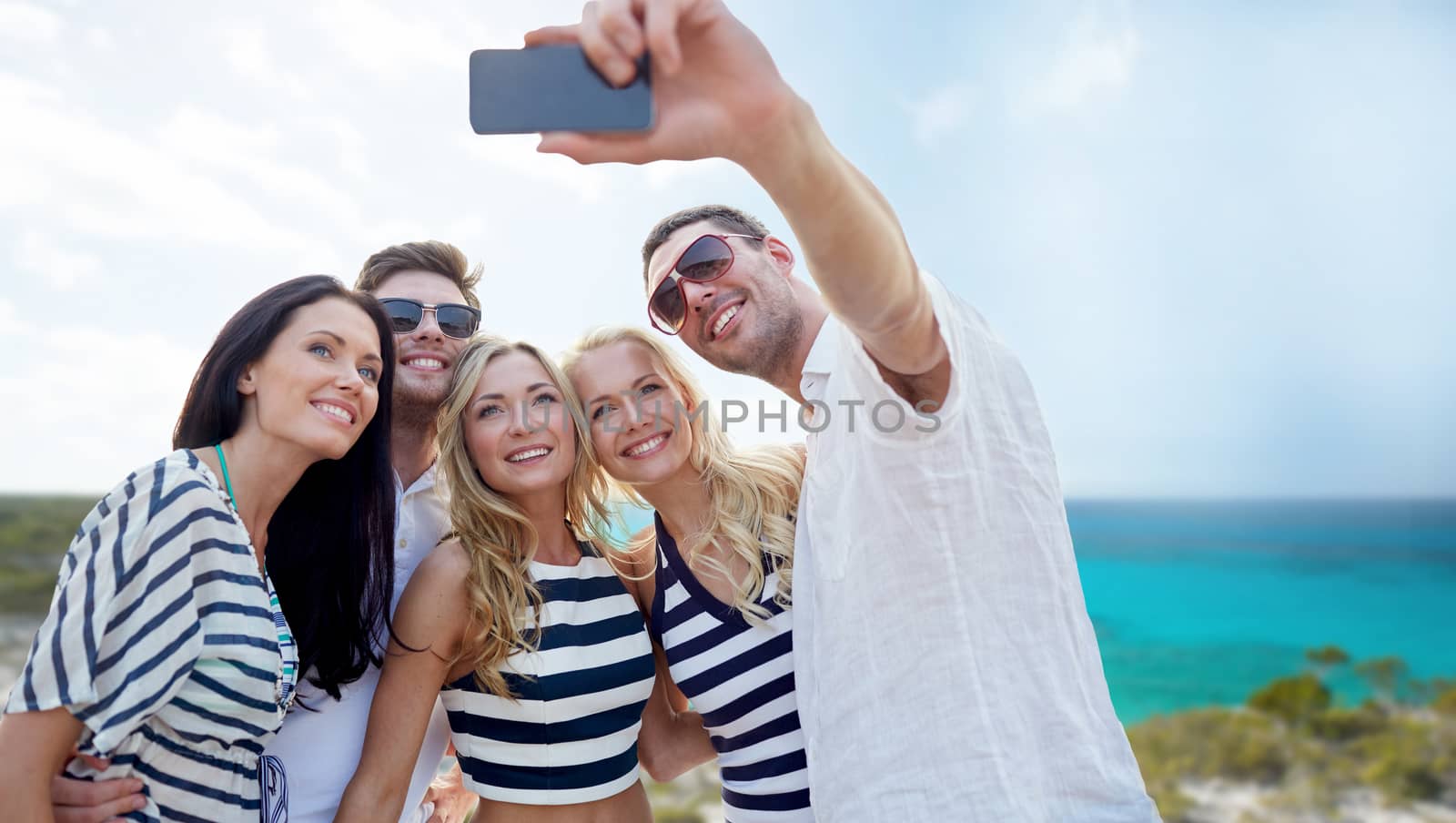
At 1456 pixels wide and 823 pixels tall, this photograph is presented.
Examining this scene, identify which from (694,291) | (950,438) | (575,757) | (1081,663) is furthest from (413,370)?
(1081,663)

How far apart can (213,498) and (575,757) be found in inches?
65.3

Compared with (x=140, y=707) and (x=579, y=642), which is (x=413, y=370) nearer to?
(x=579, y=642)

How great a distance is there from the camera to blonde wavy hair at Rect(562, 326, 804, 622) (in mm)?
3213

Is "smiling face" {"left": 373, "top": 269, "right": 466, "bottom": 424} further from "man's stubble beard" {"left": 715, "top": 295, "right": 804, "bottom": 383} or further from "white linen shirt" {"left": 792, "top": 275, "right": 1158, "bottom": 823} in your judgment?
"white linen shirt" {"left": 792, "top": 275, "right": 1158, "bottom": 823}

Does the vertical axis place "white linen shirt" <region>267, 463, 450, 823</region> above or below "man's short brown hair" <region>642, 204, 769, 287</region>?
below

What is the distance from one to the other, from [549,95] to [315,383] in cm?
183

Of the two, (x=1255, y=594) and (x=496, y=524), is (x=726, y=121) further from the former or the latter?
(x=1255, y=594)

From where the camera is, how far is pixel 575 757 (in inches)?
125

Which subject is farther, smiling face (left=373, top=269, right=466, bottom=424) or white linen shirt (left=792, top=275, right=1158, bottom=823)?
smiling face (left=373, top=269, right=466, bottom=424)

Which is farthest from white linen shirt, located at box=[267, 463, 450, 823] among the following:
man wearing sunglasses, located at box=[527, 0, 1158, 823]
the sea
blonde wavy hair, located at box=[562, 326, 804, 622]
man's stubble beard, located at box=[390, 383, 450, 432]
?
the sea

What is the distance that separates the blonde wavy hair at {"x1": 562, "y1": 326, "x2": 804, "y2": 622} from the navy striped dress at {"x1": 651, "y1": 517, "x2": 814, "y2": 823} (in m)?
0.08

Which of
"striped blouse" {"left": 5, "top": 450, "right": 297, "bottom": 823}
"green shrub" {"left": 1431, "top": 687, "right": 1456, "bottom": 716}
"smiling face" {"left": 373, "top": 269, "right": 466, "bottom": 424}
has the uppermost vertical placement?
"smiling face" {"left": 373, "top": 269, "right": 466, "bottom": 424}

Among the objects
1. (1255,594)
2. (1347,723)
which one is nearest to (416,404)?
(1347,723)

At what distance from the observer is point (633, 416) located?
355cm
